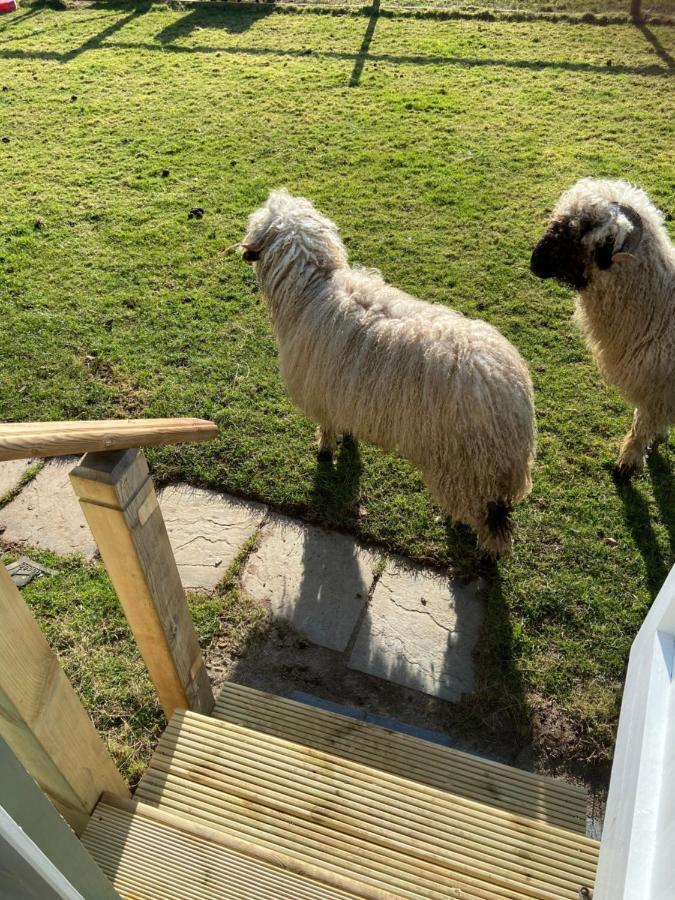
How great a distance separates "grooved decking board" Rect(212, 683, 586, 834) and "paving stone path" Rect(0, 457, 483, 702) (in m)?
0.74

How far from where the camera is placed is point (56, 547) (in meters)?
4.22

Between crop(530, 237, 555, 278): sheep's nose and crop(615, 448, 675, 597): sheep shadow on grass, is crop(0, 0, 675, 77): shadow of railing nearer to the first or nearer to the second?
crop(530, 237, 555, 278): sheep's nose

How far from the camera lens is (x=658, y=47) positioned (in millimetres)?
10273

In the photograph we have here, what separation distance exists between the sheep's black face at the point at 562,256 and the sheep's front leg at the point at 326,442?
5.80 feet

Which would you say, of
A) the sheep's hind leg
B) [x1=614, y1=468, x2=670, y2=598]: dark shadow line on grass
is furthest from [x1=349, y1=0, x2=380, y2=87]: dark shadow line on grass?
the sheep's hind leg

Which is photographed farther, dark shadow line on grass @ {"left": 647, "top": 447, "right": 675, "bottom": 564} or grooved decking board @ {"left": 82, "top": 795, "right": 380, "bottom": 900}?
dark shadow line on grass @ {"left": 647, "top": 447, "right": 675, "bottom": 564}

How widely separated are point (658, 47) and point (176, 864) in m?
12.9

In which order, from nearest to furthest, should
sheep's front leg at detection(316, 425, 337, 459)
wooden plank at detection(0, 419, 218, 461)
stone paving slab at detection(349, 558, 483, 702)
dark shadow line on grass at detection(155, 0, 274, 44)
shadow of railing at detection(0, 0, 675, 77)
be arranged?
wooden plank at detection(0, 419, 218, 461) → stone paving slab at detection(349, 558, 483, 702) → sheep's front leg at detection(316, 425, 337, 459) → shadow of railing at detection(0, 0, 675, 77) → dark shadow line on grass at detection(155, 0, 274, 44)

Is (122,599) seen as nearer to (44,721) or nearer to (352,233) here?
(44,721)

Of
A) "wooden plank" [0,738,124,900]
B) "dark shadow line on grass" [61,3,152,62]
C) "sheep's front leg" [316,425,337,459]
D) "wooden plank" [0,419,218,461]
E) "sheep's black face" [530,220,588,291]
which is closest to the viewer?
"wooden plank" [0,738,124,900]

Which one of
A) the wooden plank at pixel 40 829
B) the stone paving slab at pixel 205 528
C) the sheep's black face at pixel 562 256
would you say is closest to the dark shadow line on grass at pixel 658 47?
the sheep's black face at pixel 562 256

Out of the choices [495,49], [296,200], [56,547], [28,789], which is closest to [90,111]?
[495,49]

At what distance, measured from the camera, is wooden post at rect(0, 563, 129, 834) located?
139cm

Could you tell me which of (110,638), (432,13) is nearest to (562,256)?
(110,638)
